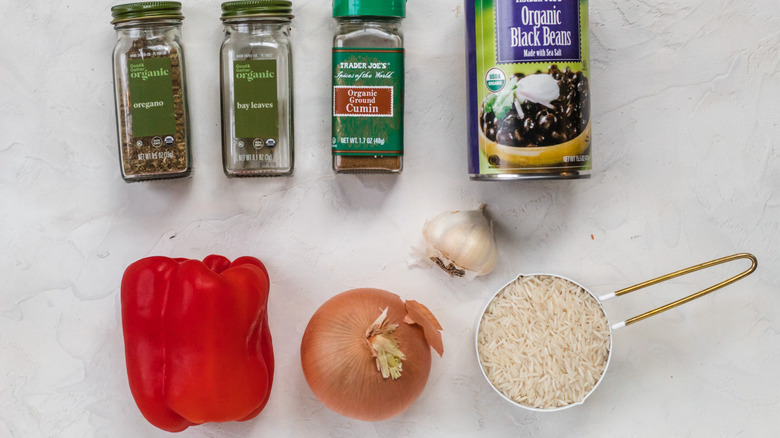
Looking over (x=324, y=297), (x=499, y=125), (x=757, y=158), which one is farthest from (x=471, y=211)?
(x=757, y=158)

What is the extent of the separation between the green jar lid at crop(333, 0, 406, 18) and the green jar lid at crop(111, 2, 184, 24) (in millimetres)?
313

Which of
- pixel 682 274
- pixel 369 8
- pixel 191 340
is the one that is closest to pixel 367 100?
pixel 369 8

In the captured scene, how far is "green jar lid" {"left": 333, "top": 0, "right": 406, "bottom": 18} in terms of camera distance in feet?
3.62

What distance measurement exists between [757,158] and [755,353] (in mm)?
388

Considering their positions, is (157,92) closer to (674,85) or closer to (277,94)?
(277,94)

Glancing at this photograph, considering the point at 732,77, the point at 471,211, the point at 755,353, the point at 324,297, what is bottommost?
the point at 755,353

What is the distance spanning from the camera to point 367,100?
1.15 meters

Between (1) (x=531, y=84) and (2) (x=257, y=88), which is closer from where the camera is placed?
(1) (x=531, y=84)

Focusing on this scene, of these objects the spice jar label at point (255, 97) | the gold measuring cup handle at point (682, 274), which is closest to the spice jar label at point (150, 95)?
the spice jar label at point (255, 97)

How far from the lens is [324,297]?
1.26 metres

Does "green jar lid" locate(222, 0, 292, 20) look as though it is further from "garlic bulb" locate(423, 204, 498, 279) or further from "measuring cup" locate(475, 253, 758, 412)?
"measuring cup" locate(475, 253, 758, 412)

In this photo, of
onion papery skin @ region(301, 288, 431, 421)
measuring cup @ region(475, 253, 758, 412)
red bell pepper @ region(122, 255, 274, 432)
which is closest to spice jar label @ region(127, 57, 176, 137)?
red bell pepper @ region(122, 255, 274, 432)

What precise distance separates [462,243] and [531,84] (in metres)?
0.31

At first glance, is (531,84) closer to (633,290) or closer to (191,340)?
(633,290)
